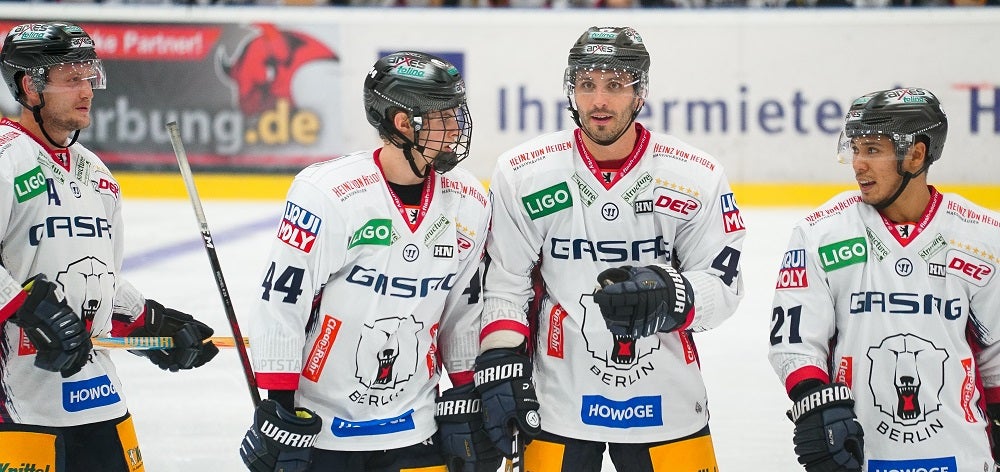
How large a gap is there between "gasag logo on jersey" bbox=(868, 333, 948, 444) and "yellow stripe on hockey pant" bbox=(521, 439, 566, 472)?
0.80m

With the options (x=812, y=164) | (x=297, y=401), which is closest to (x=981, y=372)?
(x=297, y=401)

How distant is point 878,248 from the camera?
3.02 metres

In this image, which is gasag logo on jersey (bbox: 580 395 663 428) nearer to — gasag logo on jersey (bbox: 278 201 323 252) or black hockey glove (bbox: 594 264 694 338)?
black hockey glove (bbox: 594 264 694 338)

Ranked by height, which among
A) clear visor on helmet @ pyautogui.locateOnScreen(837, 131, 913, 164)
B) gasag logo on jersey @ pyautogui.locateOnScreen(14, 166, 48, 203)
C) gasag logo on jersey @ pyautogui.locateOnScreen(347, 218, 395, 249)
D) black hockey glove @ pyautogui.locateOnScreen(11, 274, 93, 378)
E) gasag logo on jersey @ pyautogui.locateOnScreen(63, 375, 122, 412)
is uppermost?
clear visor on helmet @ pyautogui.locateOnScreen(837, 131, 913, 164)

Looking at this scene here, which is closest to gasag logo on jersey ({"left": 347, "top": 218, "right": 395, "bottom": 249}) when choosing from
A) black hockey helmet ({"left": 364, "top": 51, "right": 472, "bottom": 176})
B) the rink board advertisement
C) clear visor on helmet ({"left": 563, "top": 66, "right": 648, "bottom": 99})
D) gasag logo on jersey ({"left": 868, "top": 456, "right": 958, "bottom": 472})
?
black hockey helmet ({"left": 364, "top": 51, "right": 472, "bottom": 176})

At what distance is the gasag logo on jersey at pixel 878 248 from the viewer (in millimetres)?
3012

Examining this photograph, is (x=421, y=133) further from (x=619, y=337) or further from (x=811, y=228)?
(x=811, y=228)

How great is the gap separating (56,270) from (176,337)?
0.44m

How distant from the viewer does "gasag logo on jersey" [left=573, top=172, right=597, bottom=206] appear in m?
3.17

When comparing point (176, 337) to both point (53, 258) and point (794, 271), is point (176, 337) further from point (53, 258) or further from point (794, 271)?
point (794, 271)

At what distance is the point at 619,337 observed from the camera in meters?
3.14

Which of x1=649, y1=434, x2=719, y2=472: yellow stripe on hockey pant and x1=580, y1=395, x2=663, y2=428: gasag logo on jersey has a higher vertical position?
x1=580, y1=395, x2=663, y2=428: gasag logo on jersey

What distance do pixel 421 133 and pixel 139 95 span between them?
804cm

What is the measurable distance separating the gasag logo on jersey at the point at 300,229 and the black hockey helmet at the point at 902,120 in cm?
136
